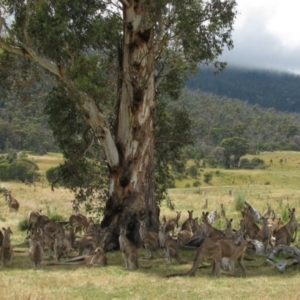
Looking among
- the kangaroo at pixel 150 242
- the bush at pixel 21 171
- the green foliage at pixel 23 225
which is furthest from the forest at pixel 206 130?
the kangaroo at pixel 150 242

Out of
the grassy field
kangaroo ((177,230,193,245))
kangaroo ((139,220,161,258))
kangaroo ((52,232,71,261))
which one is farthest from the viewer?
kangaroo ((177,230,193,245))

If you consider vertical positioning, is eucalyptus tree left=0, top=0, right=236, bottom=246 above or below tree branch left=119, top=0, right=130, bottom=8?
below

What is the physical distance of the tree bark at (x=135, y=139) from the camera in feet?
54.5

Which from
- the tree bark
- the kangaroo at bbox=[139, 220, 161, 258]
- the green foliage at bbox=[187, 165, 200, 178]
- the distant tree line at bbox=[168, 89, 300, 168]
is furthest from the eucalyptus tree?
the distant tree line at bbox=[168, 89, 300, 168]

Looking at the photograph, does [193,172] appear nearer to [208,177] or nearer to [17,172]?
[208,177]

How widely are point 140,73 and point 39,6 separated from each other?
3574mm

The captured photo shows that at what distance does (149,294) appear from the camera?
1059 centimetres

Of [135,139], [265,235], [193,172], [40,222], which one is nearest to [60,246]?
[40,222]

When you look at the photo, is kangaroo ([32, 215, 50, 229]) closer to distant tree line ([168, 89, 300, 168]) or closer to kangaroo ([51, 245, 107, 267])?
kangaroo ([51, 245, 107, 267])

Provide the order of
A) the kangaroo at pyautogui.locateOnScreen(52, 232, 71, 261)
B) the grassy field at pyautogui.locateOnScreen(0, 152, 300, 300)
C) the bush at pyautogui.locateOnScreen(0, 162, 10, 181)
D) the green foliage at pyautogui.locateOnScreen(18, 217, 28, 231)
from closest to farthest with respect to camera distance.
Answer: the grassy field at pyautogui.locateOnScreen(0, 152, 300, 300)
the kangaroo at pyautogui.locateOnScreen(52, 232, 71, 261)
the green foliage at pyautogui.locateOnScreen(18, 217, 28, 231)
the bush at pyautogui.locateOnScreen(0, 162, 10, 181)

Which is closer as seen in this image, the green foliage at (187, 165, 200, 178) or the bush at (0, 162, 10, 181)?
the bush at (0, 162, 10, 181)

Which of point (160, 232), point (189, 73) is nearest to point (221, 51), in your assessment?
point (189, 73)

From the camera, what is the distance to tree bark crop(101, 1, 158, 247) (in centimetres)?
1662

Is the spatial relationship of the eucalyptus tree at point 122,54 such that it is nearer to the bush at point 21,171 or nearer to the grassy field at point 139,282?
the grassy field at point 139,282
